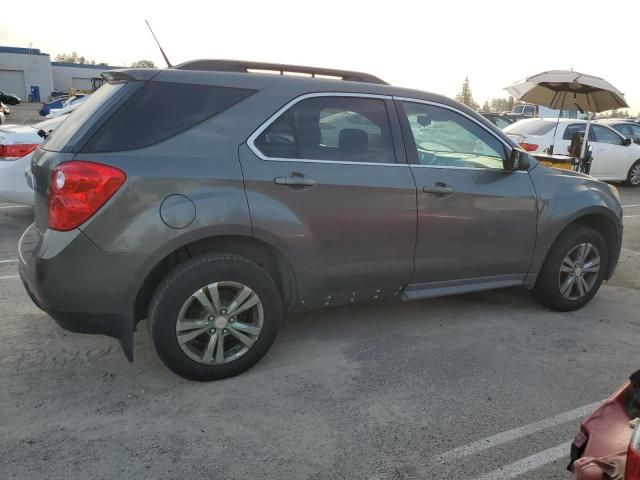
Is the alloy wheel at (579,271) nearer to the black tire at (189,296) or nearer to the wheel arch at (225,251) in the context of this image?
the wheel arch at (225,251)

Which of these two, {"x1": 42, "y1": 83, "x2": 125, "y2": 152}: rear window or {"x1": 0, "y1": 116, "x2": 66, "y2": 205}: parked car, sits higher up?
{"x1": 42, "y1": 83, "x2": 125, "y2": 152}: rear window

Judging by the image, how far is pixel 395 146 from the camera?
3600 millimetres

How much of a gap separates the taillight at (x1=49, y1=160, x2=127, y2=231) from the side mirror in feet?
9.00

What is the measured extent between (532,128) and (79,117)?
10.5 m

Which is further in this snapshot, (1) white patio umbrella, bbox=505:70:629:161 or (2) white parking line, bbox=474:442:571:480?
(1) white patio umbrella, bbox=505:70:629:161

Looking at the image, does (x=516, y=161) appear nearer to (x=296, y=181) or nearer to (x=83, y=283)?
(x=296, y=181)

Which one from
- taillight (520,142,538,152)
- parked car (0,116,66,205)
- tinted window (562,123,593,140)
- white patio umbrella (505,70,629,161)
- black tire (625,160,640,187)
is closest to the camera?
parked car (0,116,66,205)

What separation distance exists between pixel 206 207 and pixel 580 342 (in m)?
2.96

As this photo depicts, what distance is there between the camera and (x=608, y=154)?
1251 centimetres

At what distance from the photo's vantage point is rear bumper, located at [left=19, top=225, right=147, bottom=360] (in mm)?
2771

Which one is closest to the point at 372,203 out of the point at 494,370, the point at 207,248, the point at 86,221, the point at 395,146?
the point at 395,146

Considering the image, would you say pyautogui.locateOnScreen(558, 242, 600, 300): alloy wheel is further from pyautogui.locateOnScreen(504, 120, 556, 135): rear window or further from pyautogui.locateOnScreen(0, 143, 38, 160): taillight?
pyautogui.locateOnScreen(504, 120, 556, 135): rear window

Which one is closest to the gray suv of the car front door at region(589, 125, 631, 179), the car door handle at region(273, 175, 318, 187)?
the car door handle at region(273, 175, 318, 187)

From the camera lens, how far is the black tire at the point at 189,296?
294cm
